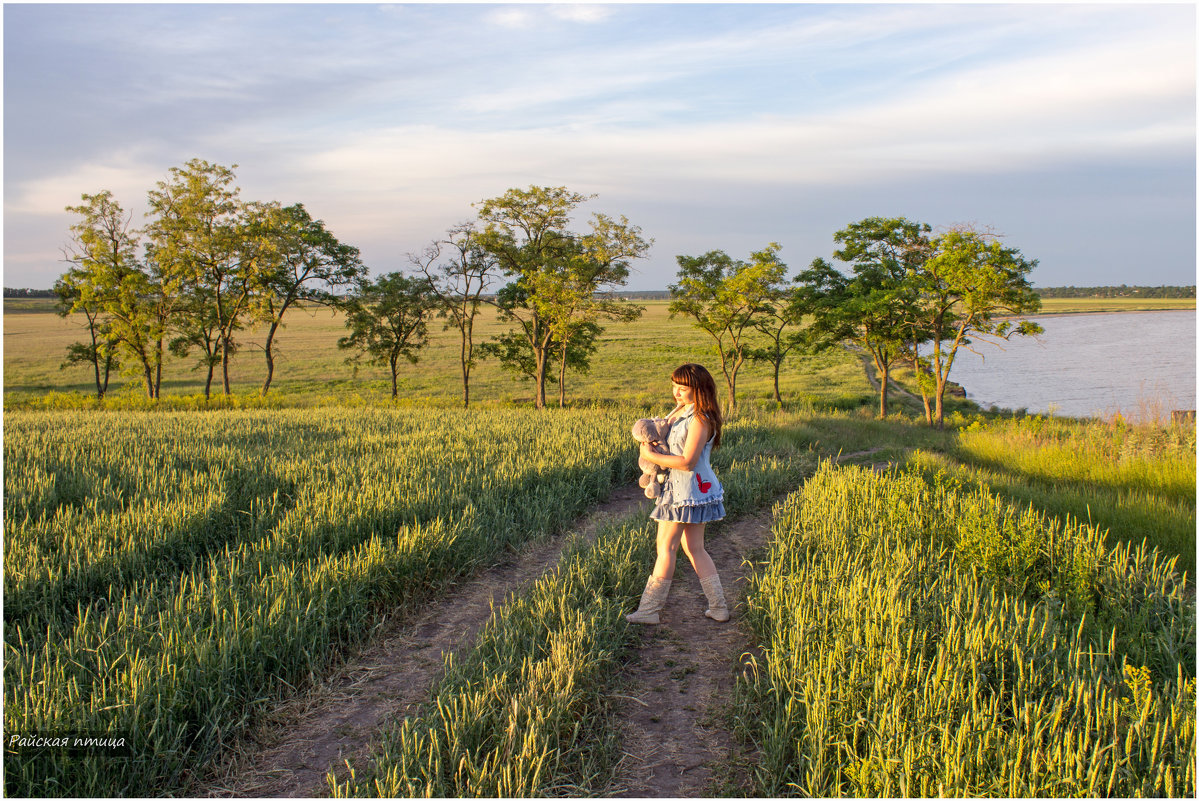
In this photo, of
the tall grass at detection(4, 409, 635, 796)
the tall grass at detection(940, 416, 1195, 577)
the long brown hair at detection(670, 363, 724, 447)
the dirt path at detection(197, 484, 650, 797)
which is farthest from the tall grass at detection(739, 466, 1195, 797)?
the tall grass at detection(4, 409, 635, 796)

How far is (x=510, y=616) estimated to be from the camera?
472 cm

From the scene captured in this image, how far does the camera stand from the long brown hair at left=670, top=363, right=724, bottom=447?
4.68 metres

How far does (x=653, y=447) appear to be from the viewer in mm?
4918

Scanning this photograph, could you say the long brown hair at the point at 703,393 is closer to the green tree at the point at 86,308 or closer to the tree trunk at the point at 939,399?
the tree trunk at the point at 939,399

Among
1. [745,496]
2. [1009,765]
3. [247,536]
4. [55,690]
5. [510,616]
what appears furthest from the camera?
[745,496]

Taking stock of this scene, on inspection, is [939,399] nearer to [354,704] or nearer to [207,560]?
[207,560]

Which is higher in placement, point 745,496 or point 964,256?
point 964,256

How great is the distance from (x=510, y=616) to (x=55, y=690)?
264cm

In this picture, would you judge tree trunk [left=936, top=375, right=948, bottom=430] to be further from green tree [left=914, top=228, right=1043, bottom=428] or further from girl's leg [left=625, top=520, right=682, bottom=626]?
girl's leg [left=625, top=520, right=682, bottom=626]

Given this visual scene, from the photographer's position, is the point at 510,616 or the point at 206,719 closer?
the point at 206,719

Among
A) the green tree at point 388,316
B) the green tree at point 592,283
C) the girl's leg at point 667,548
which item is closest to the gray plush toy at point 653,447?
the girl's leg at point 667,548

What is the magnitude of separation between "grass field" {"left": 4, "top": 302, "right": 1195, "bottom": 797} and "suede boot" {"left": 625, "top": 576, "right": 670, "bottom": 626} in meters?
0.18

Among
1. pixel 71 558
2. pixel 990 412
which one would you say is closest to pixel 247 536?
pixel 71 558

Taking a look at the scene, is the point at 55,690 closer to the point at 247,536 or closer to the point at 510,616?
the point at 510,616
